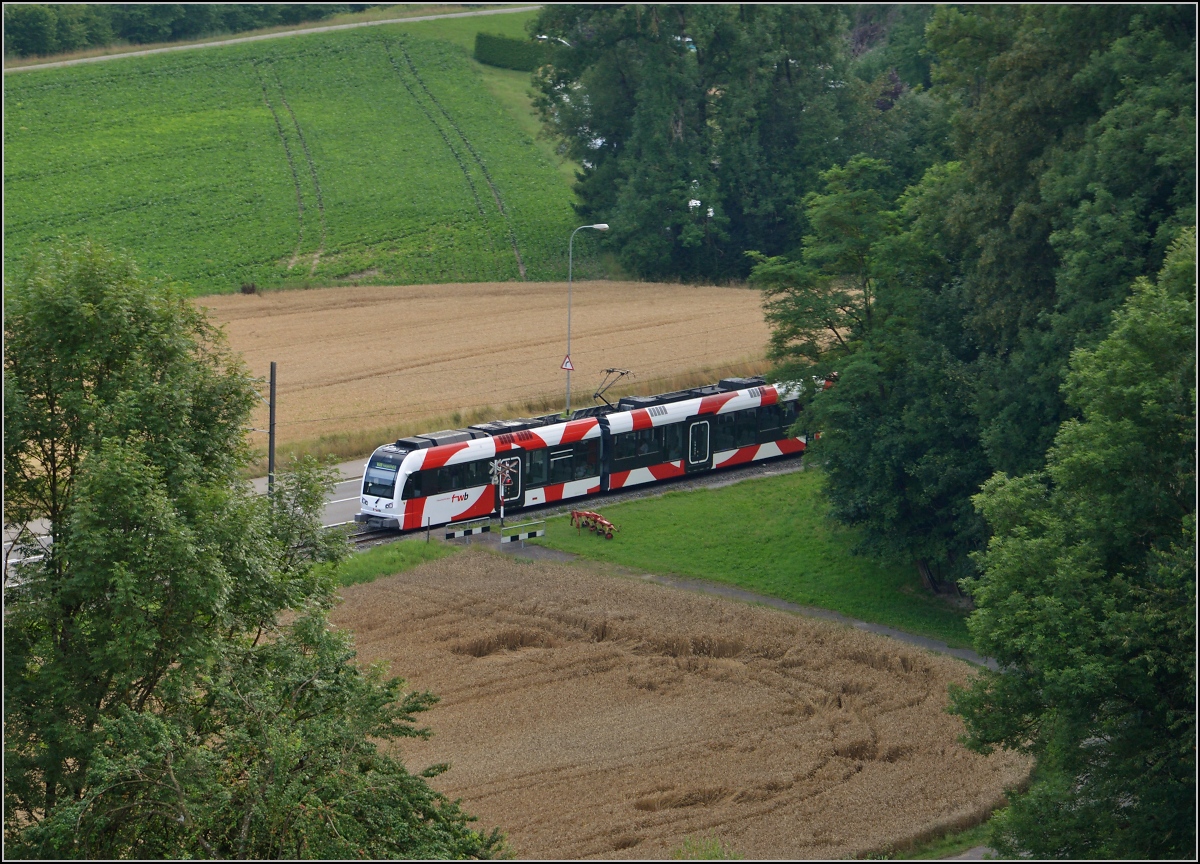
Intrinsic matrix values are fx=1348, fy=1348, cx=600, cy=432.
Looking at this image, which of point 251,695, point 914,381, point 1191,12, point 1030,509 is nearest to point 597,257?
point 914,381

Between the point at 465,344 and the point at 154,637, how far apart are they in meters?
43.4

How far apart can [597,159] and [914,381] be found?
4789 cm

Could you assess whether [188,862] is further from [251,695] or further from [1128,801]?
[1128,801]

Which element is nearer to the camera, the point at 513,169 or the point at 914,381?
the point at 914,381

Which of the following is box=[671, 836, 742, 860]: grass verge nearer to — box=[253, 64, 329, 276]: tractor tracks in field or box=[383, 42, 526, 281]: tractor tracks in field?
box=[253, 64, 329, 276]: tractor tracks in field

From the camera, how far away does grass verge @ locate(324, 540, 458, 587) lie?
104 ft

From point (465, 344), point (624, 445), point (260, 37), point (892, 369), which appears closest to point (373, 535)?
point (624, 445)

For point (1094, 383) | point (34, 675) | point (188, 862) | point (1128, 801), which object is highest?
point (1094, 383)

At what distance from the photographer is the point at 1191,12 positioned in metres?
25.1

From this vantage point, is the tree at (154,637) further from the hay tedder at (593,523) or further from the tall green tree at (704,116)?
the tall green tree at (704,116)

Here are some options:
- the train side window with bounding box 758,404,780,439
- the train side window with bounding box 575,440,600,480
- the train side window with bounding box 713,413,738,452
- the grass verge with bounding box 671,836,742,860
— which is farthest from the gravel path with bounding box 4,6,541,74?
the grass verge with bounding box 671,836,742,860

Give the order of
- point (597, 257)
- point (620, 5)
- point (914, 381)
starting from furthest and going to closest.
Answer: point (597, 257) → point (620, 5) → point (914, 381)

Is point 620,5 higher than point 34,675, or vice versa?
point 620,5

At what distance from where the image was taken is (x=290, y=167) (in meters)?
79.4
